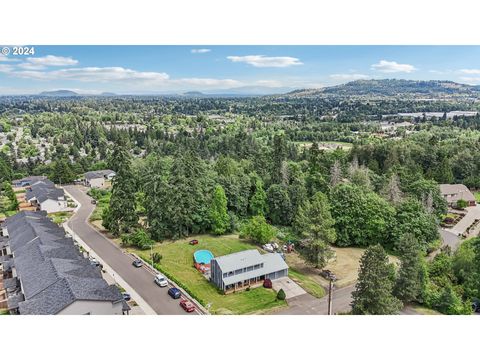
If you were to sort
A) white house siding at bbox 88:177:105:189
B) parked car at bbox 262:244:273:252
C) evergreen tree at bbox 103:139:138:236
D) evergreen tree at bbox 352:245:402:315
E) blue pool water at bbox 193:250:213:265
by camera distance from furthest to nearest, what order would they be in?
white house siding at bbox 88:177:105:189
evergreen tree at bbox 103:139:138:236
parked car at bbox 262:244:273:252
blue pool water at bbox 193:250:213:265
evergreen tree at bbox 352:245:402:315

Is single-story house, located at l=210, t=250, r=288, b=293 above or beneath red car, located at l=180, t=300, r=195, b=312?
above

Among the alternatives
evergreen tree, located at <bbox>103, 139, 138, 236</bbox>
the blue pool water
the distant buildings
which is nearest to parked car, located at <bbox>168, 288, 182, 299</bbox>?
the distant buildings

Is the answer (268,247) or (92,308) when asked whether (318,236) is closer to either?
(268,247)

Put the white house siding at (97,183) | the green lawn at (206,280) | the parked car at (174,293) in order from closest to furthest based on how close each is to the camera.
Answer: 1. the green lawn at (206,280)
2. the parked car at (174,293)
3. the white house siding at (97,183)

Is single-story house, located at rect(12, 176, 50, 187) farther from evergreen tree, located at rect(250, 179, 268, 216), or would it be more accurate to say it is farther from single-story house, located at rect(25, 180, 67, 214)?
evergreen tree, located at rect(250, 179, 268, 216)

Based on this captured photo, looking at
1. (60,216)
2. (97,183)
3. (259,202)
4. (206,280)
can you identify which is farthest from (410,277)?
(97,183)

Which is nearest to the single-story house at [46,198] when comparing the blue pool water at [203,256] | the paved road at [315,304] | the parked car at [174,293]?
the blue pool water at [203,256]

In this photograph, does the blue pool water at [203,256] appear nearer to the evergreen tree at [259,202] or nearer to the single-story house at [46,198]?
the evergreen tree at [259,202]

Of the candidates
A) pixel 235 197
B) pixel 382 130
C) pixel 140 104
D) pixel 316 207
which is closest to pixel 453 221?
pixel 316 207
